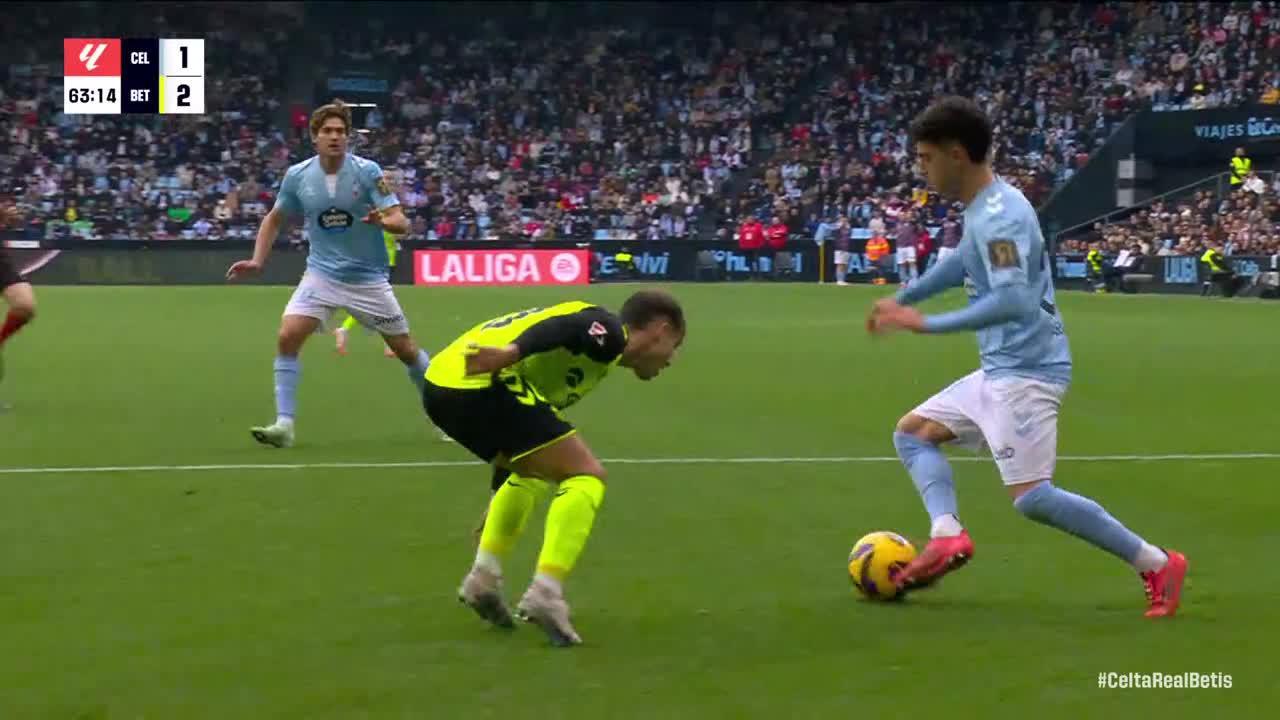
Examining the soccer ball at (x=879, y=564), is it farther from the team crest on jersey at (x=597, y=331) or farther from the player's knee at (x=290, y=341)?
the player's knee at (x=290, y=341)

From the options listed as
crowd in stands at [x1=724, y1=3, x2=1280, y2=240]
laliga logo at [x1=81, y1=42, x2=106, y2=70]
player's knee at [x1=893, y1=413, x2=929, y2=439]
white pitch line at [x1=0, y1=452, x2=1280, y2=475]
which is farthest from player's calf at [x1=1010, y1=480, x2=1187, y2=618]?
laliga logo at [x1=81, y1=42, x2=106, y2=70]

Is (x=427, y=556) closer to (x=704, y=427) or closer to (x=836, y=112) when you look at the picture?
(x=704, y=427)

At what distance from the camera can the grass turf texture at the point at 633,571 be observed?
5172mm

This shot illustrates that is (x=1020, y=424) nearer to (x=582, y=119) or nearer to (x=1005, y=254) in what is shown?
(x=1005, y=254)

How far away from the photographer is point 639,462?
1098 cm

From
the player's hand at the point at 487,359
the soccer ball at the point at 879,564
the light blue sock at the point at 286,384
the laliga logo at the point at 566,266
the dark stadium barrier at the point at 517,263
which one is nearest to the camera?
the player's hand at the point at 487,359

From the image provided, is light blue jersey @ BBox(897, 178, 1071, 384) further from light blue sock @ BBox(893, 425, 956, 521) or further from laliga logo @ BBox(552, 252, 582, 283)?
laliga logo @ BBox(552, 252, 582, 283)

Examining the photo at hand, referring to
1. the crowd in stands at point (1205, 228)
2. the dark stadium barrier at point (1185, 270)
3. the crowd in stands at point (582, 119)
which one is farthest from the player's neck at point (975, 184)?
the crowd in stands at point (582, 119)

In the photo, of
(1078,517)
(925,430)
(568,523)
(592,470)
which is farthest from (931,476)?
(568,523)

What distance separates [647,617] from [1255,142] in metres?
42.0

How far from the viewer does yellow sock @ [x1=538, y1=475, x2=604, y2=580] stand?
5762 millimetres

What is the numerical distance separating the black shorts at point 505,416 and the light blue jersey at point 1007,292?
4.32ft

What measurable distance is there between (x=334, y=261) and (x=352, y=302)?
313 millimetres

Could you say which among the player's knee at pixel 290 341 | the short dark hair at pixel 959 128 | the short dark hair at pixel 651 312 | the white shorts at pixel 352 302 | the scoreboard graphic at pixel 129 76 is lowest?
the player's knee at pixel 290 341
